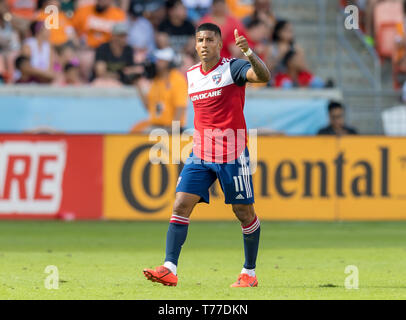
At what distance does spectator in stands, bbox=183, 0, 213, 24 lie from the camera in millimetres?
21125

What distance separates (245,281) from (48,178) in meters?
8.62

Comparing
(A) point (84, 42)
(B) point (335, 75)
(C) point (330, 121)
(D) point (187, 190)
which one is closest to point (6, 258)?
(D) point (187, 190)

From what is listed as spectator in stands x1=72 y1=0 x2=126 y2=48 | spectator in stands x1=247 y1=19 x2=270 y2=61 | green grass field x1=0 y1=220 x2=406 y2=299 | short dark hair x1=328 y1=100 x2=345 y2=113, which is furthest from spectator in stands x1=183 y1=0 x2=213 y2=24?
green grass field x1=0 y1=220 x2=406 y2=299

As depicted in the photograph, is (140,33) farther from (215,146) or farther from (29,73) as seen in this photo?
(215,146)

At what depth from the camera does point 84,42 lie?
66.6ft

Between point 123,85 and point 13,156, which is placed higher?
point 123,85

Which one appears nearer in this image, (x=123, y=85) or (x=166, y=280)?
(x=166, y=280)

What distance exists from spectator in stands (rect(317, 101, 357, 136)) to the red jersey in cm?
890

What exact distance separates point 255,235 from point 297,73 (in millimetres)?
11250

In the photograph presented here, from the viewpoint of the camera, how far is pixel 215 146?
8711 millimetres

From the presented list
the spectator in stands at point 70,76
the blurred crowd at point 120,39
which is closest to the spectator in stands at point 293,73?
the blurred crowd at point 120,39

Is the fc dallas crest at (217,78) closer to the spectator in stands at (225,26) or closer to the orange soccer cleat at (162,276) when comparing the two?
the orange soccer cleat at (162,276)
